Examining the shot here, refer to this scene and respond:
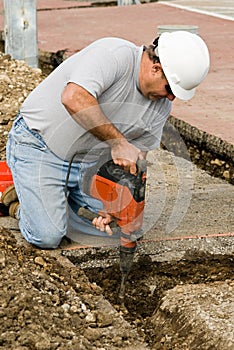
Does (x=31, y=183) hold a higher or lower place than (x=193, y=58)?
lower

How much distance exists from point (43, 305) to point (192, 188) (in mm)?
2086

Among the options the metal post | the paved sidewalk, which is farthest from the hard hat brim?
the metal post

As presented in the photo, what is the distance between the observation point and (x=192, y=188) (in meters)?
5.77

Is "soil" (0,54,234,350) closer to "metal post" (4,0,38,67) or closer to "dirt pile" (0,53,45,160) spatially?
"dirt pile" (0,53,45,160)

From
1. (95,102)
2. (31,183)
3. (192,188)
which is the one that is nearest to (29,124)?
(31,183)

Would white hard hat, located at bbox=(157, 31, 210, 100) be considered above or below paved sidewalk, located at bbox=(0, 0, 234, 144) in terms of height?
above

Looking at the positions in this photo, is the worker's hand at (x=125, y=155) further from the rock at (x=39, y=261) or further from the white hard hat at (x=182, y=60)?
the rock at (x=39, y=261)

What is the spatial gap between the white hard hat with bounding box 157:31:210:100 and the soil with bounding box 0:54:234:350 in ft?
3.57

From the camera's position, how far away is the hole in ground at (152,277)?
459 cm

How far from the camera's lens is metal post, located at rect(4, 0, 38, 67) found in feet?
25.1

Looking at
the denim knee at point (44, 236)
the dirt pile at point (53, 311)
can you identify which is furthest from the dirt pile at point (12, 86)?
the dirt pile at point (53, 311)

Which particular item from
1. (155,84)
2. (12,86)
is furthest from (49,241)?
(12,86)

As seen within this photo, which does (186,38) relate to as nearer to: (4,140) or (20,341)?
(20,341)

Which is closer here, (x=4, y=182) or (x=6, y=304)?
(x=6, y=304)
